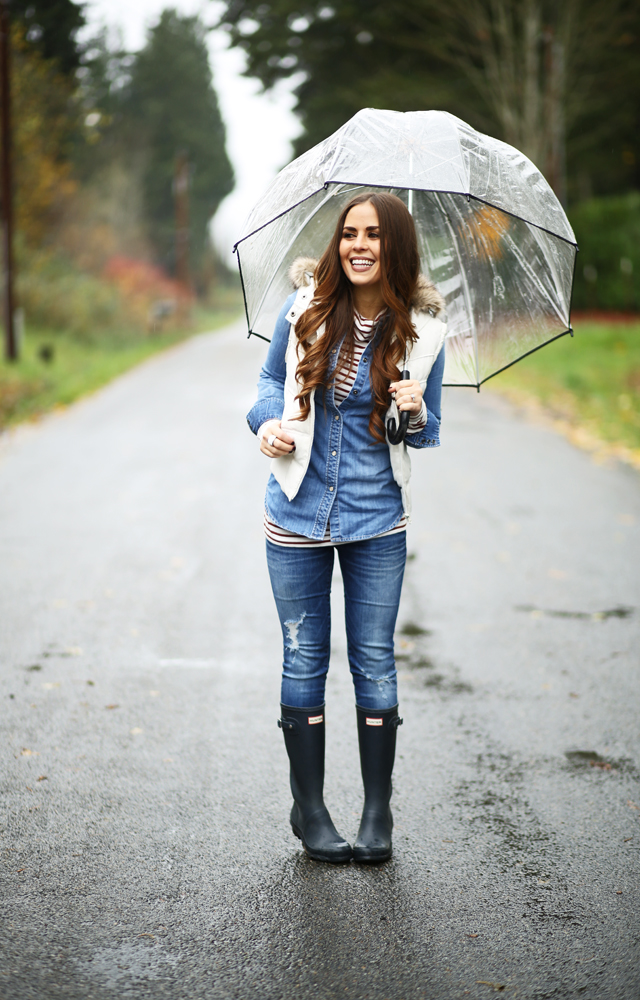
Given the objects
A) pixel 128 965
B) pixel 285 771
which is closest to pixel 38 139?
pixel 285 771

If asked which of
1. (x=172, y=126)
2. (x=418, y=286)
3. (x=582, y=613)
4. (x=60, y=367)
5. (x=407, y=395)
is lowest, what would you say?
(x=172, y=126)

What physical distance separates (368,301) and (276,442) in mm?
512

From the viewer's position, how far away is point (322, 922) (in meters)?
2.66

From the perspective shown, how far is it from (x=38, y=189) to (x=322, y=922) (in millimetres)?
26834

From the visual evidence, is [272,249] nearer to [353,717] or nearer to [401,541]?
[401,541]

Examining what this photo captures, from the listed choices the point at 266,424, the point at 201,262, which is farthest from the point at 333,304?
the point at 201,262

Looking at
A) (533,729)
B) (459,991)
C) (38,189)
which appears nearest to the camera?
(459,991)

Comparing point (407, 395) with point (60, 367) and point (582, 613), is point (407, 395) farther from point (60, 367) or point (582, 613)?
point (60, 367)

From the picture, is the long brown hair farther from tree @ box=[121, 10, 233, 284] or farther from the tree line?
tree @ box=[121, 10, 233, 284]

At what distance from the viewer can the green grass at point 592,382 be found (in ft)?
40.0

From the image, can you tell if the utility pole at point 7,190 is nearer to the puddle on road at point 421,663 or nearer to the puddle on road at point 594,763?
the puddle on road at point 421,663

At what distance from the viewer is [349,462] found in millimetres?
2900

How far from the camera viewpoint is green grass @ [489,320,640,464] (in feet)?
40.0

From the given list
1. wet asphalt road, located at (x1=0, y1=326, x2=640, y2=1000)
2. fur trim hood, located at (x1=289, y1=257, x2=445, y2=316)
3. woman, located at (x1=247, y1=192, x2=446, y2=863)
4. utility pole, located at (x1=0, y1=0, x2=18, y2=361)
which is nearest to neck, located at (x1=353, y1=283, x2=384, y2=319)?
woman, located at (x1=247, y1=192, x2=446, y2=863)
